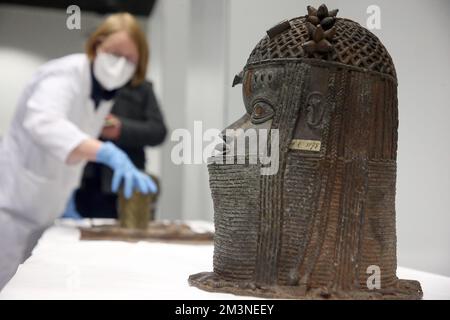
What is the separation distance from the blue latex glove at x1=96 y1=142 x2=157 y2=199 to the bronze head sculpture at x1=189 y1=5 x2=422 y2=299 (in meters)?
1.31

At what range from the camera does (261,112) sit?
133cm

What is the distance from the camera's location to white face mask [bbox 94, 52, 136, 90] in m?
2.39

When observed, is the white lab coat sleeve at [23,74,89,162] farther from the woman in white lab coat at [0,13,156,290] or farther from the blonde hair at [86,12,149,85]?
the blonde hair at [86,12,149,85]

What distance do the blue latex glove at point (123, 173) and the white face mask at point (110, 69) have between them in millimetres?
275

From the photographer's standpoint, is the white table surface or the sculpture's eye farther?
the sculpture's eye

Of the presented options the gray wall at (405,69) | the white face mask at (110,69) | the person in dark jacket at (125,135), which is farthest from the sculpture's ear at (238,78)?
the person in dark jacket at (125,135)

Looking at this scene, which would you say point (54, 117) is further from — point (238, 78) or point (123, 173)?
point (238, 78)

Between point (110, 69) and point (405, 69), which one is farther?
point (110, 69)

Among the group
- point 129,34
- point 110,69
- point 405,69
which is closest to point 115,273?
point 405,69

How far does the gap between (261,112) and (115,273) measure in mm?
556

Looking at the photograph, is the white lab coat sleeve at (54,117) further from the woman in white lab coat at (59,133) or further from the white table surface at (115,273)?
the white table surface at (115,273)

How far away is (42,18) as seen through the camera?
6.54 ft


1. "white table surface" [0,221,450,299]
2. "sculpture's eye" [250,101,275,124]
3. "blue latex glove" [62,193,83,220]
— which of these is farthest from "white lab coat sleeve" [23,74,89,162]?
"sculpture's eye" [250,101,275,124]

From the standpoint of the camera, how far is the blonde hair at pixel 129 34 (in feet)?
7.51
